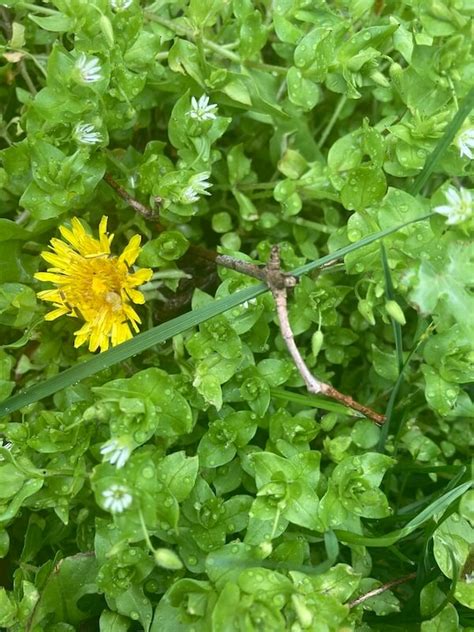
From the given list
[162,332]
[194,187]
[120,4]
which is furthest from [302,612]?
[120,4]

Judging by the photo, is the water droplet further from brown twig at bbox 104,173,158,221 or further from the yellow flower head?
brown twig at bbox 104,173,158,221

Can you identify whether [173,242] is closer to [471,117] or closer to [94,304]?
[94,304]

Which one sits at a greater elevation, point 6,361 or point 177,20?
point 177,20

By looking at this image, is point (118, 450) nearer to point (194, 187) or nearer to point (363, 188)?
point (194, 187)

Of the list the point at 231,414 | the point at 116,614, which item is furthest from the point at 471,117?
the point at 116,614

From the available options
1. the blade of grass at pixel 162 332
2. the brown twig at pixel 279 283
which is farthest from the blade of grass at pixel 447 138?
the brown twig at pixel 279 283

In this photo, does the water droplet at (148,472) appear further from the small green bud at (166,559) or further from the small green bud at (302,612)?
the small green bud at (302,612)

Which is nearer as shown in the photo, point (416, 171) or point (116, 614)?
point (116, 614)
